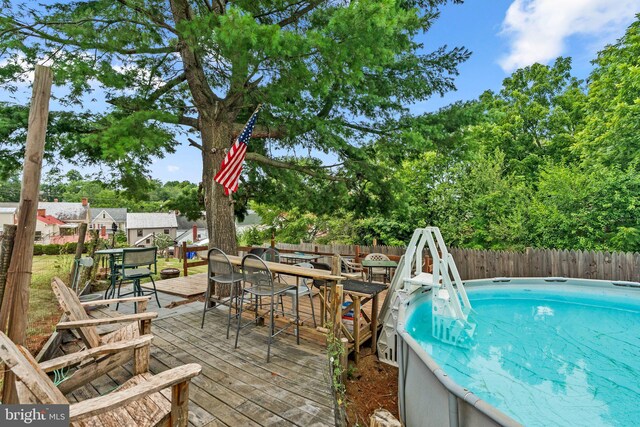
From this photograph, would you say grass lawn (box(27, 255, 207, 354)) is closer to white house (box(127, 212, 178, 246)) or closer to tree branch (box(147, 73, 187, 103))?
tree branch (box(147, 73, 187, 103))

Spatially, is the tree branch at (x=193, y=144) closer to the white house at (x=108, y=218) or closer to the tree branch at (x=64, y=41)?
the tree branch at (x=64, y=41)

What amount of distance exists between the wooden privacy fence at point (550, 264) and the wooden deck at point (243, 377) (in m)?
7.47

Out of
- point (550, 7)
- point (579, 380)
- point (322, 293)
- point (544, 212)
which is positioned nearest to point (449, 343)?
point (579, 380)

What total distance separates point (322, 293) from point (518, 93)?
803 inches

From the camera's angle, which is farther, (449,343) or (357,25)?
(449,343)

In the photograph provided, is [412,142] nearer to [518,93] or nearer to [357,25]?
[357,25]

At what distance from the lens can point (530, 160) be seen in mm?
16609

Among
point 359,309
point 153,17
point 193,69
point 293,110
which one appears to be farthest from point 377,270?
point 153,17

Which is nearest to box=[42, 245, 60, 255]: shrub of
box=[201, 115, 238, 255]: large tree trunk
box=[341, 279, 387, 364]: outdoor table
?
box=[201, 115, 238, 255]: large tree trunk

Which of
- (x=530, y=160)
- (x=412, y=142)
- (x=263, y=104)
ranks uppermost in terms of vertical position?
Answer: (x=530, y=160)

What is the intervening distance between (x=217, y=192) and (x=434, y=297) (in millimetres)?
5020

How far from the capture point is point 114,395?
4.88 ft

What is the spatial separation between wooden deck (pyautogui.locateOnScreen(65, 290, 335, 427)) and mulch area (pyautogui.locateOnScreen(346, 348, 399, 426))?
2.05 ft

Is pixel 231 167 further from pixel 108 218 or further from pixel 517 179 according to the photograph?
pixel 108 218
